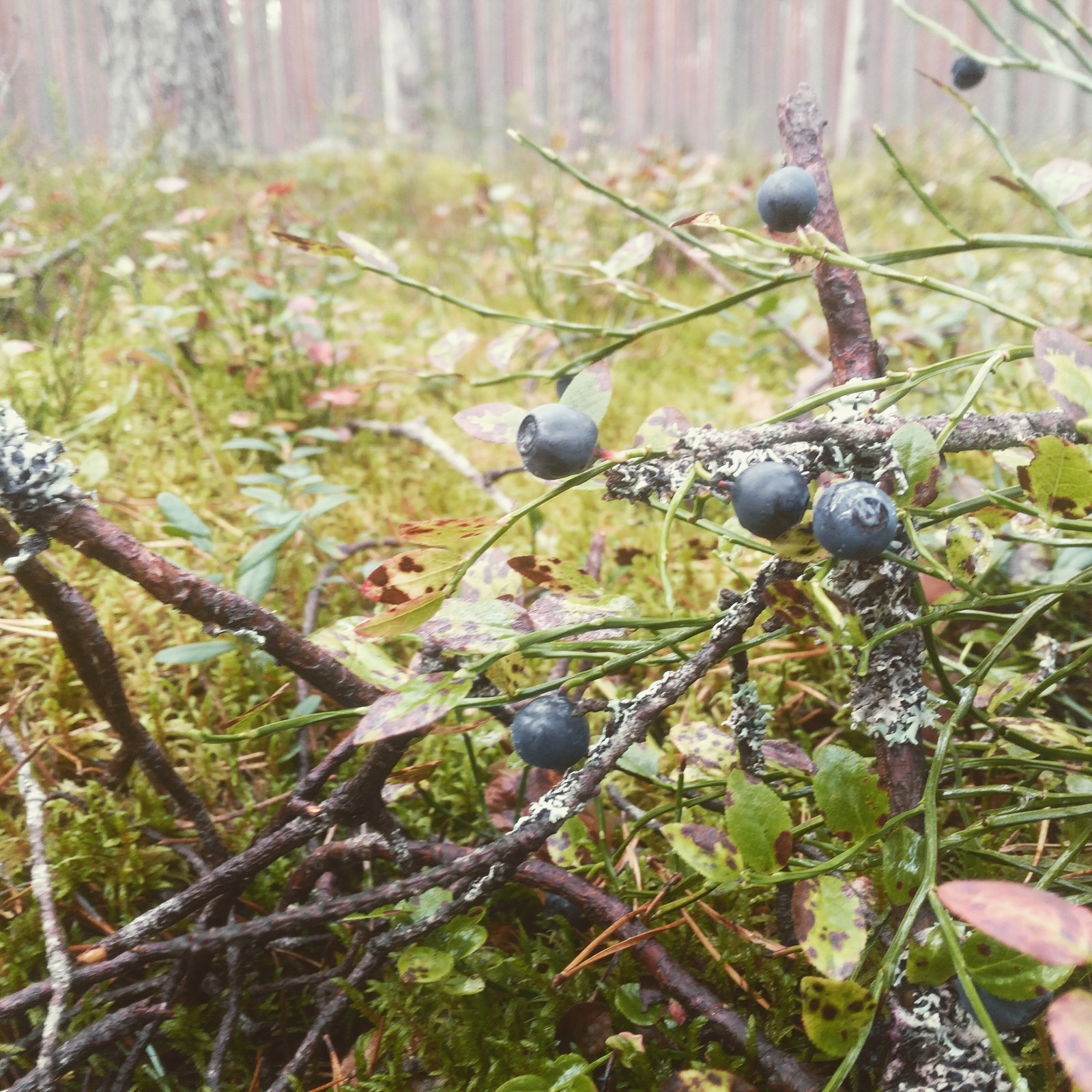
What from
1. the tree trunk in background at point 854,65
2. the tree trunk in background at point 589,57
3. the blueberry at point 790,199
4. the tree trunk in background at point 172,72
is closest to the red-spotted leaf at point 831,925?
the blueberry at point 790,199

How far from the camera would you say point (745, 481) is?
555mm

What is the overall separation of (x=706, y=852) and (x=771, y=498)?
0.84ft

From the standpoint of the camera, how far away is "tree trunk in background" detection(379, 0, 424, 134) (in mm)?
7996

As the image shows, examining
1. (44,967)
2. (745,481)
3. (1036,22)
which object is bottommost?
(44,967)

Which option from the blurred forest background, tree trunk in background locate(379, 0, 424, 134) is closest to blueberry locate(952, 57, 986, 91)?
the blurred forest background

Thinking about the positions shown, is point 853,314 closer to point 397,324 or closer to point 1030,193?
point 1030,193

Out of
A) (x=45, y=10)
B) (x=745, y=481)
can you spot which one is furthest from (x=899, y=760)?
(x=45, y=10)

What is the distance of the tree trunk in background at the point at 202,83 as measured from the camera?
4.42 m

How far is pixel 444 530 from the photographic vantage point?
0.56m

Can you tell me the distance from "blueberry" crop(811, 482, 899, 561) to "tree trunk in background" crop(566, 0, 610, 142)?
6546mm

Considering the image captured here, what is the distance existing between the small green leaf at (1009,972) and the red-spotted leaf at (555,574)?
1.11ft

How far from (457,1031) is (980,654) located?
0.85 meters

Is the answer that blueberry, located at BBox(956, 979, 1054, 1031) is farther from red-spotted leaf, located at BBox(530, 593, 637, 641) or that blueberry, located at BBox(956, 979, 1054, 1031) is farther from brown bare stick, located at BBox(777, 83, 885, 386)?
brown bare stick, located at BBox(777, 83, 885, 386)

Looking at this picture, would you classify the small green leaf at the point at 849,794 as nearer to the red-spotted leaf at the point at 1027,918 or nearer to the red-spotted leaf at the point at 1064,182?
the red-spotted leaf at the point at 1027,918
